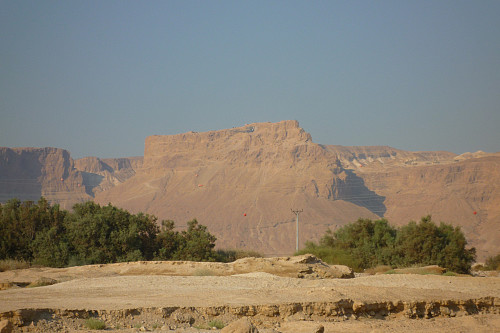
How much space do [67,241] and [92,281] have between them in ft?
42.7

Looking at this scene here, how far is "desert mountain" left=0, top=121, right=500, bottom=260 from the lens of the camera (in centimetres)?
12062

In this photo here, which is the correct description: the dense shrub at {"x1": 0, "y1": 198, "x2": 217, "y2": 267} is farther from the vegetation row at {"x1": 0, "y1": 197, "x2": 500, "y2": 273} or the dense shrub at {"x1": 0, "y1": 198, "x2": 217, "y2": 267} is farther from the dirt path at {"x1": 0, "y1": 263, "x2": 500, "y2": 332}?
the dirt path at {"x1": 0, "y1": 263, "x2": 500, "y2": 332}

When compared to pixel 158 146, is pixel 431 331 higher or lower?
lower

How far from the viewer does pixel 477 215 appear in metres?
121

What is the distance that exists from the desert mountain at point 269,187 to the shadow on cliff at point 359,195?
40cm

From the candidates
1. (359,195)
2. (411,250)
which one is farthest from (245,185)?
(411,250)

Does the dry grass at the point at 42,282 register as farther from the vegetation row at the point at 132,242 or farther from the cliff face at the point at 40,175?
the cliff face at the point at 40,175

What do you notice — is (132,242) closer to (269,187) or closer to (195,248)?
(195,248)

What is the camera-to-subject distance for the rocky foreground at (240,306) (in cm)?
995

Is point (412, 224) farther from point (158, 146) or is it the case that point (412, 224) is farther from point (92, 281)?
point (158, 146)

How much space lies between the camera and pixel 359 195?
148000 millimetres

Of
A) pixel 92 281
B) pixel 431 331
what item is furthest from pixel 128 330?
pixel 92 281

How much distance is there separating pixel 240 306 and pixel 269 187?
129422 mm

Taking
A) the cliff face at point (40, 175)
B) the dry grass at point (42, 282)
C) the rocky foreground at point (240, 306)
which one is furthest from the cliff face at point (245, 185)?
the rocky foreground at point (240, 306)
